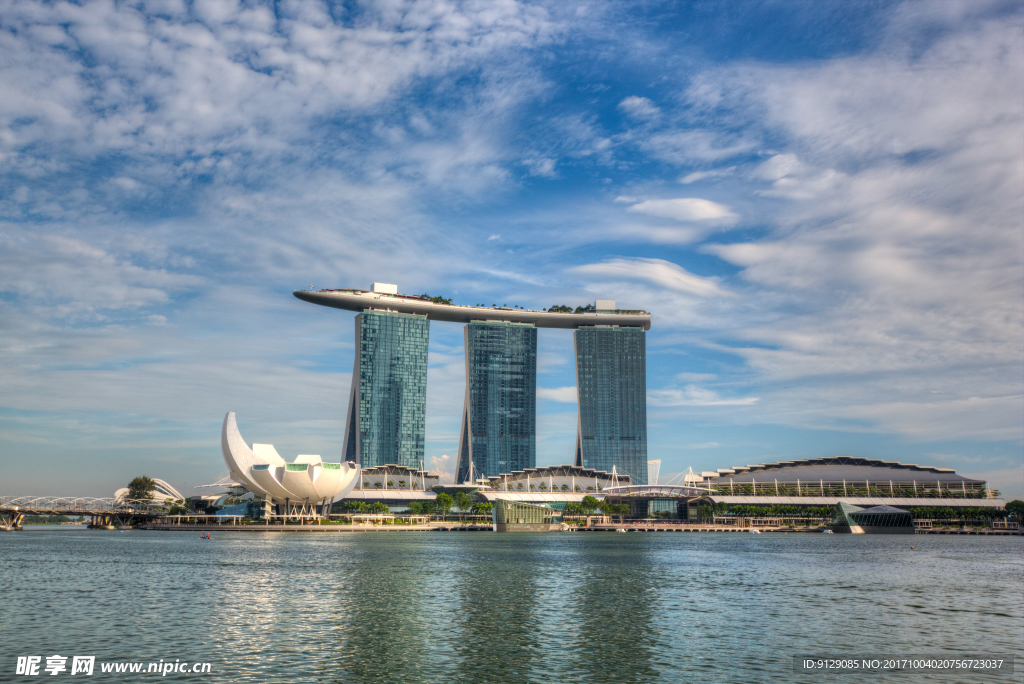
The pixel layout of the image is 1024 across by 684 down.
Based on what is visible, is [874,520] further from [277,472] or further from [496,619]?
[496,619]

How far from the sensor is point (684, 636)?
26.1 metres

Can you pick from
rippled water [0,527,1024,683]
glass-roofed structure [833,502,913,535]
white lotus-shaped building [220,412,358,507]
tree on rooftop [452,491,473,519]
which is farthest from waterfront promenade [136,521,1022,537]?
rippled water [0,527,1024,683]

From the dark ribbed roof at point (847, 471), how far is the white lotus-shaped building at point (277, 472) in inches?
4382

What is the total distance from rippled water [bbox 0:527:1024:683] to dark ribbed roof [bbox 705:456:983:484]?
149m

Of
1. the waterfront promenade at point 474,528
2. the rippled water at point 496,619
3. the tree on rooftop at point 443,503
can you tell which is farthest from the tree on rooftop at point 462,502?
the rippled water at point 496,619

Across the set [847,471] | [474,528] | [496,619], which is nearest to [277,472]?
[474,528]

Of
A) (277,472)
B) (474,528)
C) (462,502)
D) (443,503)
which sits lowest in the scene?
(474,528)

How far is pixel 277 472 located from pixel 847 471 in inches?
5586

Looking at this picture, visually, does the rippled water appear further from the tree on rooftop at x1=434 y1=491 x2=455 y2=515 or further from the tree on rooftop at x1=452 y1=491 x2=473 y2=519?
the tree on rooftop at x1=452 y1=491 x2=473 y2=519

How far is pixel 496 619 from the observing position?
1142 inches

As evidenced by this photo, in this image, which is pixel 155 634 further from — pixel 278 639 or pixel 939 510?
pixel 939 510

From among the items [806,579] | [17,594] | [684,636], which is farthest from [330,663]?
[806,579]

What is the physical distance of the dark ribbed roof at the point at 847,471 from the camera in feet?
621

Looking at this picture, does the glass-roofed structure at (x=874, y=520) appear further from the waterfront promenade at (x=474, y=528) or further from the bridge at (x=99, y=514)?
the bridge at (x=99, y=514)
